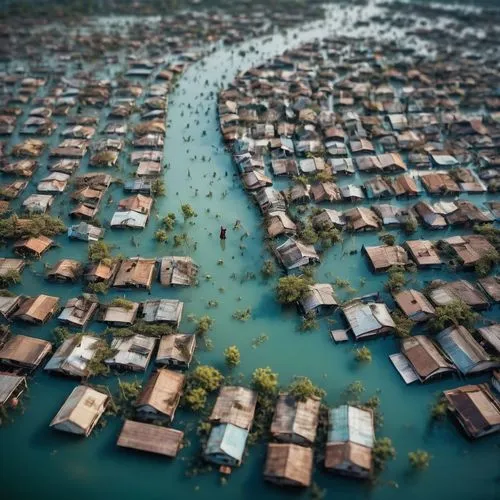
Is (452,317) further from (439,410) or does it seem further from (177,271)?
(177,271)

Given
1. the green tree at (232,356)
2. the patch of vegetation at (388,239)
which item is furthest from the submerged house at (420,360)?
the green tree at (232,356)

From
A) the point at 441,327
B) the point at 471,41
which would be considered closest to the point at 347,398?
the point at 441,327

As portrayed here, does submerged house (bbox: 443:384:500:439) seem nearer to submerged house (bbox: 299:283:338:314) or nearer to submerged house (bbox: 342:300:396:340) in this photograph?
submerged house (bbox: 342:300:396:340)

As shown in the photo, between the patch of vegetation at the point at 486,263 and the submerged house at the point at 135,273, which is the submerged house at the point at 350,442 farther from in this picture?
the submerged house at the point at 135,273

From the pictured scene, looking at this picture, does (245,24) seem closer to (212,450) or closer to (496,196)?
(496,196)

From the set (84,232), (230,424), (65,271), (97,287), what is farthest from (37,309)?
(230,424)
